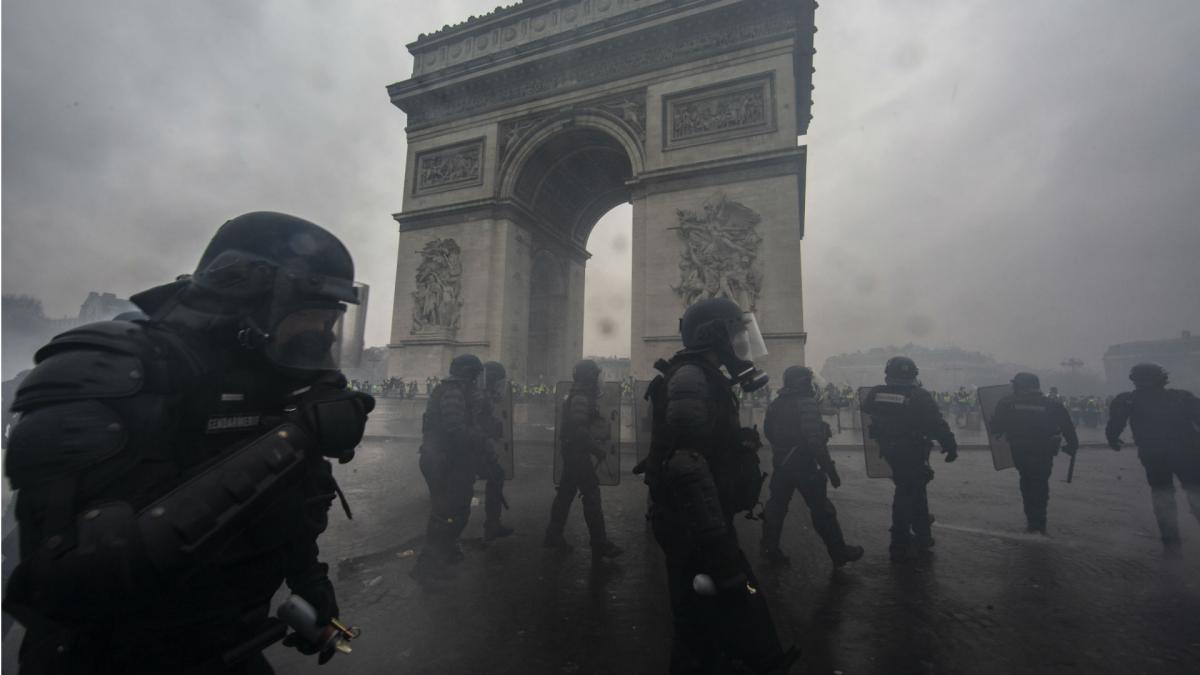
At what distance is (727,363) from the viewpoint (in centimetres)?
255

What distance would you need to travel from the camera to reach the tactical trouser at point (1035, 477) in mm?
5113

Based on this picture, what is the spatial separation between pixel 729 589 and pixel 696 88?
15347 millimetres

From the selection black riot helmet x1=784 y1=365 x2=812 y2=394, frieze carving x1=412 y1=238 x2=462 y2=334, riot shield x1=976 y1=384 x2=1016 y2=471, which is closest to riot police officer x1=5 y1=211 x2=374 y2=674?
black riot helmet x1=784 y1=365 x2=812 y2=394

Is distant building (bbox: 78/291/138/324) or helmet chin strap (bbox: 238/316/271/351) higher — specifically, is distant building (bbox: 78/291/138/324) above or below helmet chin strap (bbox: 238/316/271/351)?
above

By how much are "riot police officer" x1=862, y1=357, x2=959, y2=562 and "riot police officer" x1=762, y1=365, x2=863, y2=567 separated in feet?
1.80

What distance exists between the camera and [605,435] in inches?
206

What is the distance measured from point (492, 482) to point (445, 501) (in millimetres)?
594

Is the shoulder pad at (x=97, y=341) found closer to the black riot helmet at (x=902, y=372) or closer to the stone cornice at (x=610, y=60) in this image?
the black riot helmet at (x=902, y=372)

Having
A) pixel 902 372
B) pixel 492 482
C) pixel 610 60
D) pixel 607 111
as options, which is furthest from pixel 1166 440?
pixel 610 60

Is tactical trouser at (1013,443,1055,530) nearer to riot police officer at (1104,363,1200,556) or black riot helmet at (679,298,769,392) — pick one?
riot police officer at (1104,363,1200,556)

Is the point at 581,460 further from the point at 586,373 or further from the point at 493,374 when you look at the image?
the point at 493,374

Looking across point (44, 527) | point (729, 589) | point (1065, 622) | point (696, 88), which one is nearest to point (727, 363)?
point (729, 589)

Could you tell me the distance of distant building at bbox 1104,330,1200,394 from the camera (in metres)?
37.5

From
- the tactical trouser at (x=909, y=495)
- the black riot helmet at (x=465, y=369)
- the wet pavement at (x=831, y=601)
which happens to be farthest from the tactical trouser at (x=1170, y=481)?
the black riot helmet at (x=465, y=369)
